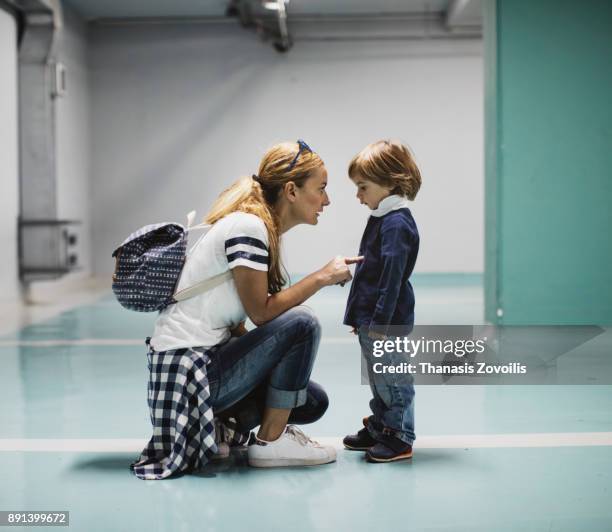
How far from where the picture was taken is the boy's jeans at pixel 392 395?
2.32 metres

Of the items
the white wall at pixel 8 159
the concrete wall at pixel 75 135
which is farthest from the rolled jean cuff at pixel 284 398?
the concrete wall at pixel 75 135

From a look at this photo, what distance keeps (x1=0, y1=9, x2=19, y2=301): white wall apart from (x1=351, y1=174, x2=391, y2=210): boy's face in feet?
19.1

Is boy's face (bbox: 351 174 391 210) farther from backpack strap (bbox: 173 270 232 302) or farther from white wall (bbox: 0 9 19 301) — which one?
white wall (bbox: 0 9 19 301)

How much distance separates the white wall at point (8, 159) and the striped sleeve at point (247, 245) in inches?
229

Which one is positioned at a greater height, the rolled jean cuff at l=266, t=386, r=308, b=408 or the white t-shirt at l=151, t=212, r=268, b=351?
the white t-shirt at l=151, t=212, r=268, b=351

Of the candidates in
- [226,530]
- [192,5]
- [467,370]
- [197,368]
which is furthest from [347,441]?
[192,5]

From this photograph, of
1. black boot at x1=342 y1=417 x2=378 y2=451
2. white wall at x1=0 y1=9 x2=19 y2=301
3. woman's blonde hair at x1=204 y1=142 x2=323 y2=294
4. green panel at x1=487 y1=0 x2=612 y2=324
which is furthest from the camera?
white wall at x1=0 y1=9 x2=19 y2=301

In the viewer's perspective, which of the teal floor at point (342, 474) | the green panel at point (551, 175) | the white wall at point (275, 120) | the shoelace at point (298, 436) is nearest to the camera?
the teal floor at point (342, 474)

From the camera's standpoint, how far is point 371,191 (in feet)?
7.79

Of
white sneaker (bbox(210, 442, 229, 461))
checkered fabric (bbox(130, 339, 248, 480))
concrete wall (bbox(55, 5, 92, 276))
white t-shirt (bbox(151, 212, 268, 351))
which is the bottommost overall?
white sneaker (bbox(210, 442, 229, 461))

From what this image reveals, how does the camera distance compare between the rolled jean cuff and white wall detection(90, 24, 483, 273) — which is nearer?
the rolled jean cuff

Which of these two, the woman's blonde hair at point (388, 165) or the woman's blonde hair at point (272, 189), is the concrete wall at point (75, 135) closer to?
the woman's blonde hair at point (272, 189)

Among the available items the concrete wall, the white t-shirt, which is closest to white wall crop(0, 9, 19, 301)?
the concrete wall

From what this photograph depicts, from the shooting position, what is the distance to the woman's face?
232 cm
